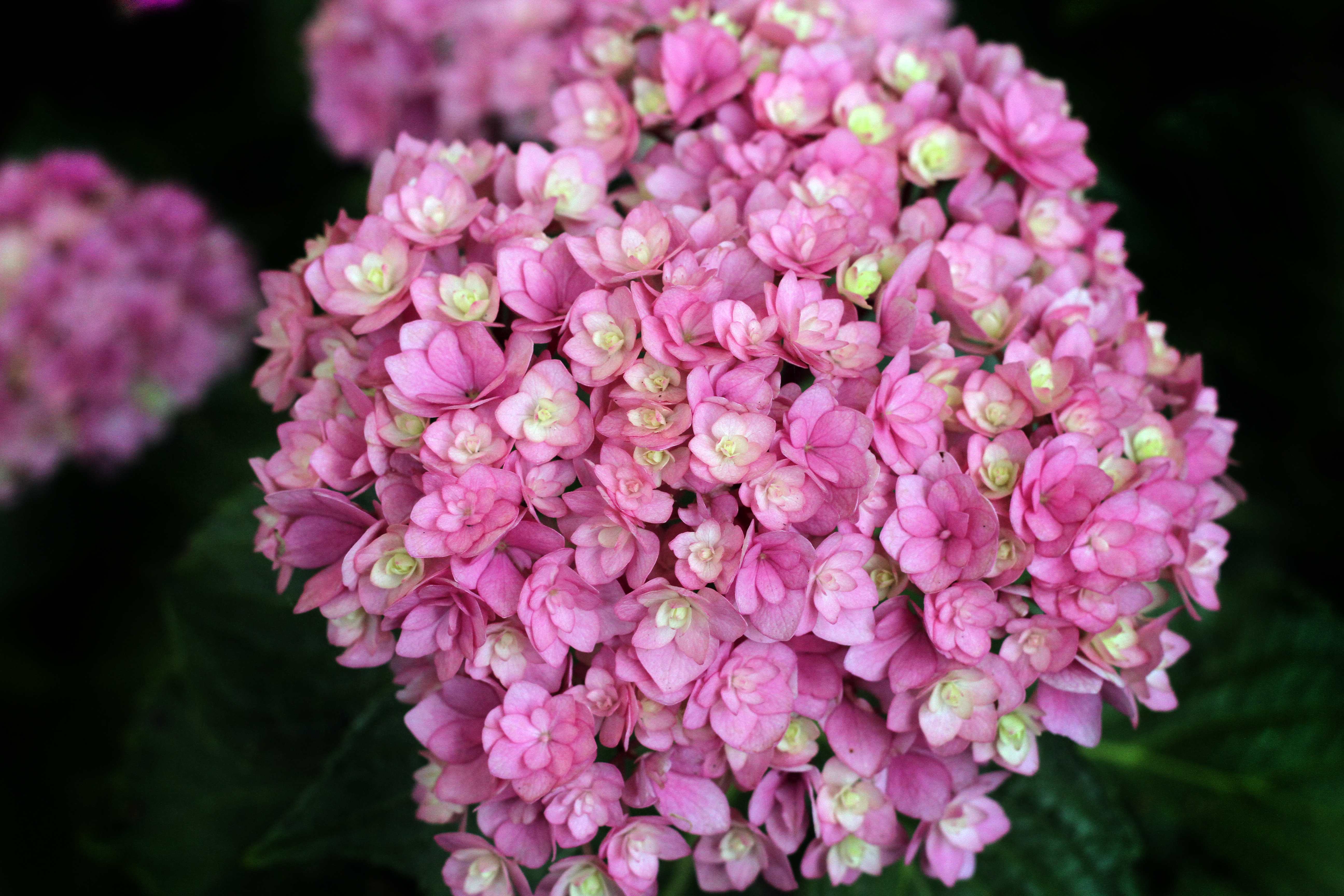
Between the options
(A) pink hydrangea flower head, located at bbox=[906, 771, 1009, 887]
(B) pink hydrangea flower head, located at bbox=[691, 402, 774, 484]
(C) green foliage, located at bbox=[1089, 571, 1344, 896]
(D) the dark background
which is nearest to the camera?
(B) pink hydrangea flower head, located at bbox=[691, 402, 774, 484]

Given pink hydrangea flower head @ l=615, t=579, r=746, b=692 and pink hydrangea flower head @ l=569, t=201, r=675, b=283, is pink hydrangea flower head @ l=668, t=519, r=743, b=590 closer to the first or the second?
pink hydrangea flower head @ l=615, t=579, r=746, b=692

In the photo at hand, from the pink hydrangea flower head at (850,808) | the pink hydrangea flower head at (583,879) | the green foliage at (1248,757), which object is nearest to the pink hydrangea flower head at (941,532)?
the pink hydrangea flower head at (850,808)

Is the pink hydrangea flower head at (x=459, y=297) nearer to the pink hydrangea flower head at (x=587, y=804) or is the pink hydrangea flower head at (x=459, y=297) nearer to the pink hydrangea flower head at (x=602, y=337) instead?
the pink hydrangea flower head at (x=602, y=337)

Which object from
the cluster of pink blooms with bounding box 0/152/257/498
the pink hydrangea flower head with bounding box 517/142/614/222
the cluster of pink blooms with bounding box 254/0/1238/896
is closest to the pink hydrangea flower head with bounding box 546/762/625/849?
the cluster of pink blooms with bounding box 254/0/1238/896

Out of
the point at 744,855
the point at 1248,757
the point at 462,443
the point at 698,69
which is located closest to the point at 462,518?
the point at 462,443

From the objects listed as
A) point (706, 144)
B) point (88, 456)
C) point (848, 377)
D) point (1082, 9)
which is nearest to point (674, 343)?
point (848, 377)

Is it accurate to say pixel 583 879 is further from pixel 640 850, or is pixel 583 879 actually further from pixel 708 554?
pixel 708 554
